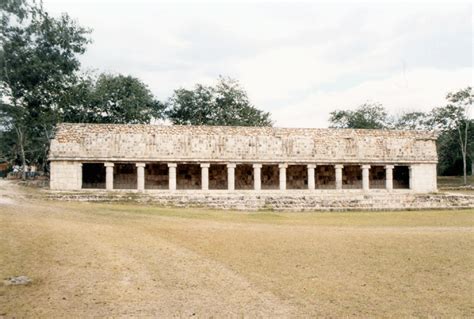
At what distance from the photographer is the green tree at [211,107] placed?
44.8m

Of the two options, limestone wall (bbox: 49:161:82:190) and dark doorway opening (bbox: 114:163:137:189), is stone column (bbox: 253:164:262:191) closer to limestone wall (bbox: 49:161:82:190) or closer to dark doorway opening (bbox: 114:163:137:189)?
dark doorway opening (bbox: 114:163:137:189)

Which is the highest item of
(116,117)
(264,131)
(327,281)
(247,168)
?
(116,117)

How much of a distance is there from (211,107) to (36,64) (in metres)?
18.3

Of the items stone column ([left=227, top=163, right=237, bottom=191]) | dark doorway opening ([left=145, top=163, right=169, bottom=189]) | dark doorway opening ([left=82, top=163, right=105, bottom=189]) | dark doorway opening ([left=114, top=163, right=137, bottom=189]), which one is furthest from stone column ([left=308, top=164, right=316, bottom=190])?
dark doorway opening ([left=82, top=163, right=105, bottom=189])

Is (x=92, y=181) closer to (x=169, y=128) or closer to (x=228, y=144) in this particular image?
(x=169, y=128)

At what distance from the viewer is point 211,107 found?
148 ft

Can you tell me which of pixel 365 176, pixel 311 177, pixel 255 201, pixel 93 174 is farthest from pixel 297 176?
pixel 93 174

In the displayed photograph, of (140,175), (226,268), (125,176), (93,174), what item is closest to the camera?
(226,268)

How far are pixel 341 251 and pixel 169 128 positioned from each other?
61.0 ft

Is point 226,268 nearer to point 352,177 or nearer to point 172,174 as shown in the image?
point 172,174

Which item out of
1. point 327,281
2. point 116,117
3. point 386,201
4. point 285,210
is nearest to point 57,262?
point 327,281

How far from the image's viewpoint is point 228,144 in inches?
1099

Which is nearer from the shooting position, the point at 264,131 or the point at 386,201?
the point at 386,201

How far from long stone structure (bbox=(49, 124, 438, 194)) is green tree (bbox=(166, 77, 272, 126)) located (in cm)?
1544
